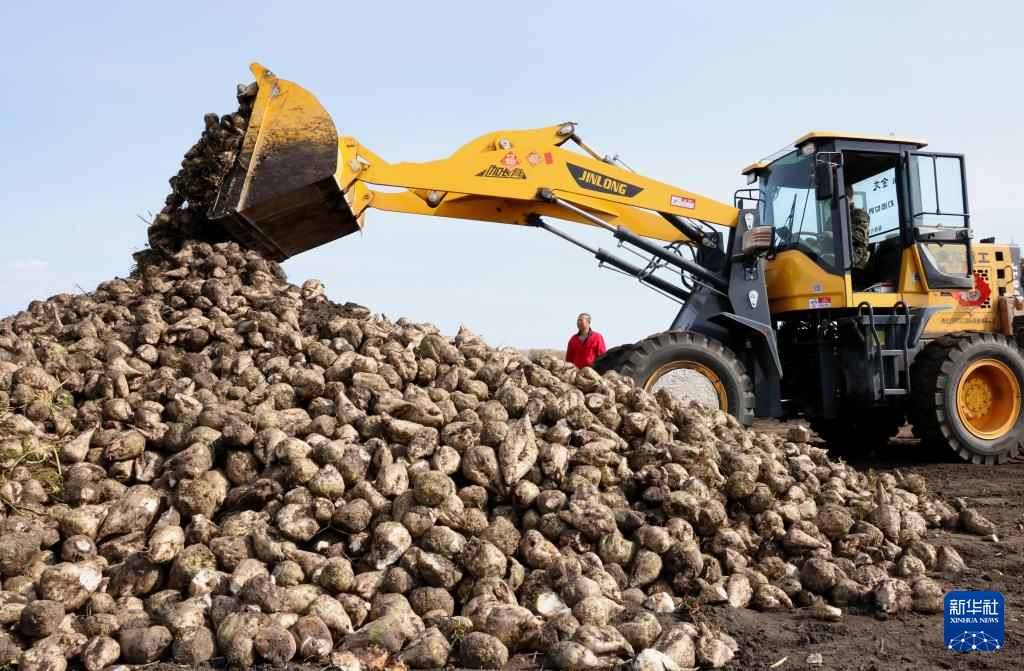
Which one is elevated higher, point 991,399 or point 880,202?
point 880,202

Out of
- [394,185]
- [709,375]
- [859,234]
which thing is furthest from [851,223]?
[394,185]

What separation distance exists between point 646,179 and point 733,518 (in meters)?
4.38

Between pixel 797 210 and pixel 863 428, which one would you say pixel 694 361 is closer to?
pixel 797 210

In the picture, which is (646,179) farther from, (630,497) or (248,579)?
(248,579)

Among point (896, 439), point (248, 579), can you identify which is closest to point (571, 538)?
point (248, 579)

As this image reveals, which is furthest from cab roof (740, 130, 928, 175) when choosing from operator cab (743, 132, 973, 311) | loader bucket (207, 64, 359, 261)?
loader bucket (207, 64, 359, 261)

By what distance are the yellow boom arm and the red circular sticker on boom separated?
2518 millimetres

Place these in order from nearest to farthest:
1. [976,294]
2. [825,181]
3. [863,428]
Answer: [825,181] → [976,294] → [863,428]

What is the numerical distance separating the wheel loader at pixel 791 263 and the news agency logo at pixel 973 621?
2.96m

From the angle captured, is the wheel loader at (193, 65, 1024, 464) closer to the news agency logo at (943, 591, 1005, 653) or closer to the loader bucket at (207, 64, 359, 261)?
the loader bucket at (207, 64, 359, 261)

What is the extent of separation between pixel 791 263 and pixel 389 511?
535 cm

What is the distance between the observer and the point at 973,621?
13.2 feet

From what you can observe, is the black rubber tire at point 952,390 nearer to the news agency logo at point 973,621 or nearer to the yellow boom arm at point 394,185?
the yellow boom arm at point 394,185

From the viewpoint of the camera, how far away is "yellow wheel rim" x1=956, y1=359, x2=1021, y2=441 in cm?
827
